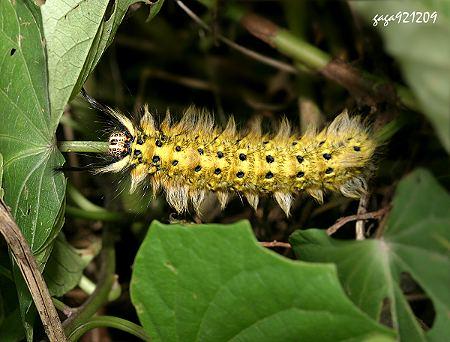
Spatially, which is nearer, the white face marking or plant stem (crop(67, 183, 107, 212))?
the white face marking

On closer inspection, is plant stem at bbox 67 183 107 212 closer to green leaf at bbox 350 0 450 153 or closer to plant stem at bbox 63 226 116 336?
plant stem at bbox 63 226 116 336

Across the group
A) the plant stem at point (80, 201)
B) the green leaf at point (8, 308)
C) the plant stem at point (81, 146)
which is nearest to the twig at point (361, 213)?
the plant stem at point (81, 146)

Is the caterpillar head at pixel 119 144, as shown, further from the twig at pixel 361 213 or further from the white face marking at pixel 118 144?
the twig at pixel 361 213

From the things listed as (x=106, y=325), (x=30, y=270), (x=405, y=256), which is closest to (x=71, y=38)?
(x=30, y=270)

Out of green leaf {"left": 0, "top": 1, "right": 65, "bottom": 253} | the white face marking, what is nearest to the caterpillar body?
the white face marking

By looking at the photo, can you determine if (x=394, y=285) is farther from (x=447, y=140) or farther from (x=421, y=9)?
(x=421, y=9)

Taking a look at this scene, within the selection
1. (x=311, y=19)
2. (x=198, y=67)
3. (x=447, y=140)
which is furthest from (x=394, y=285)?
(x=198, y=67)

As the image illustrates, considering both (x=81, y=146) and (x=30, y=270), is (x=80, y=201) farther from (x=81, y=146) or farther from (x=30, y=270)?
(x=30, y=270)
